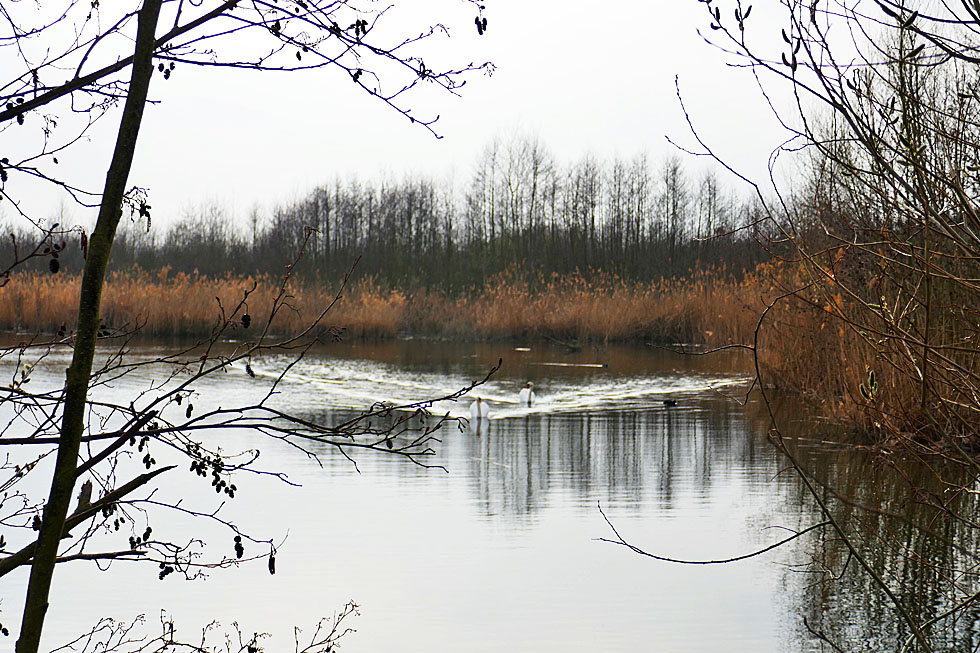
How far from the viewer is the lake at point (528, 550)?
15.5ft

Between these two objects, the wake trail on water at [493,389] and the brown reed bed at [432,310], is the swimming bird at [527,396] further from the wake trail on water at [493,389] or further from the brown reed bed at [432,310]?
the brown reed bed at [432,310]

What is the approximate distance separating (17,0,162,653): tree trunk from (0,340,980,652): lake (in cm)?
206

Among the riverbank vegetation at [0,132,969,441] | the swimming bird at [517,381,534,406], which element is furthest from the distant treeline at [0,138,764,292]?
the swimming bird at [517,381,534,406]

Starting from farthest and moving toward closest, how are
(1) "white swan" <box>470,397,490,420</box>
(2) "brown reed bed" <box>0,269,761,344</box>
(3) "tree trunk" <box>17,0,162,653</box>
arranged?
1. (2) "brown reed bed" <box>0,269,761,344</box>
2. (1) "white swan" <box>470,397,490,420</box>
3. (3) "tree trunk" <box>17,0,162,653</box>

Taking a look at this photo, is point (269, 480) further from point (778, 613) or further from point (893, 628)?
point (893, 628)

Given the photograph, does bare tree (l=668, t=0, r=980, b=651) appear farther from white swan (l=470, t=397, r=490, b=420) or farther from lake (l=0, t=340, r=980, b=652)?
white swan (l=470, t=397, r=490, b=420)

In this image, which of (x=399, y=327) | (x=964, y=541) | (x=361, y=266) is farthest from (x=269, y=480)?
(x=361, y=266)

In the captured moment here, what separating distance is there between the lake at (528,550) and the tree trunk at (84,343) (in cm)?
206

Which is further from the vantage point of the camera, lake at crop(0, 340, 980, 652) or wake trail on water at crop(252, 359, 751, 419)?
wake trail on water at crop(252, 359, 751, 419)

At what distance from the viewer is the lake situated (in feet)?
15.5

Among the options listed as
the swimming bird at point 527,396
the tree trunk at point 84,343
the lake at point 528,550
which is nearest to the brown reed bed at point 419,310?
the swimming bird at point 527,396

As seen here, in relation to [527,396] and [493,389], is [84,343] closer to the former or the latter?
[527,396]

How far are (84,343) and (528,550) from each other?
4.73m

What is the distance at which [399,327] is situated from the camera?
89.5 ft
